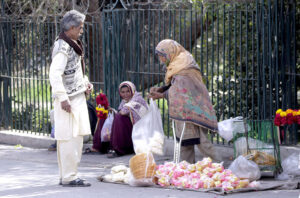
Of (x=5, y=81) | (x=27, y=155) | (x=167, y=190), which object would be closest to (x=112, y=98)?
(x=27, y=155)

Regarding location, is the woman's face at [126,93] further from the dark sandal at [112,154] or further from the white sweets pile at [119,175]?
the white sweets pile at [119,175]

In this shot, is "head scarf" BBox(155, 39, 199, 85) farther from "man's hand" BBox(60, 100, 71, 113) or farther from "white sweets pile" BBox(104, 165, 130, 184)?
"man's hand" BBox(60, 100, 71, 113)

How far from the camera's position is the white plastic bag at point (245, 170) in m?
6.85

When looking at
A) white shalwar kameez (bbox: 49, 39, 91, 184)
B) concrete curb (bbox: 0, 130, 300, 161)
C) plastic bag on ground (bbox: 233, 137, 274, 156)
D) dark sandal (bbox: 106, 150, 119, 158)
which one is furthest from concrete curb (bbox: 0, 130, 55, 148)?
plastic bag on ground (bbox: 233, 137, 274, 156)

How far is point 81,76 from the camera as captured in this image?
7043 millimetres

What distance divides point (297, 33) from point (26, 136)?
207 inches

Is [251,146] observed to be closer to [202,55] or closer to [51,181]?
[202,55]

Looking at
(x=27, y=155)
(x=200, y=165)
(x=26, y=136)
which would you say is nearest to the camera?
(x=200, y=165)

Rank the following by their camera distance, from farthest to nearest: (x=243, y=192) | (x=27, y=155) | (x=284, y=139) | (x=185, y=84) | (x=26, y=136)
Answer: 1. (x=26, y=136)
2. (x=27, y=155)
3. (x=284, y=139)
4. (x=185, y=84)
5. (x=243, y=192)

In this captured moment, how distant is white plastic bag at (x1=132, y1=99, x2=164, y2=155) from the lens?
766 centimetres

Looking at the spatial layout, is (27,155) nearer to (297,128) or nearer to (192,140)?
(192,140)

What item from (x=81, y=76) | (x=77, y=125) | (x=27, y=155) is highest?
(x=81, y=76)

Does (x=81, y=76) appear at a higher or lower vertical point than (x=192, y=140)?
higher

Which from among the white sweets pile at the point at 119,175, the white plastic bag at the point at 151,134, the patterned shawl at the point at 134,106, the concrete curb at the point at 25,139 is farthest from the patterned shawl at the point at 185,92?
the concrete curb at the point at 25,139
